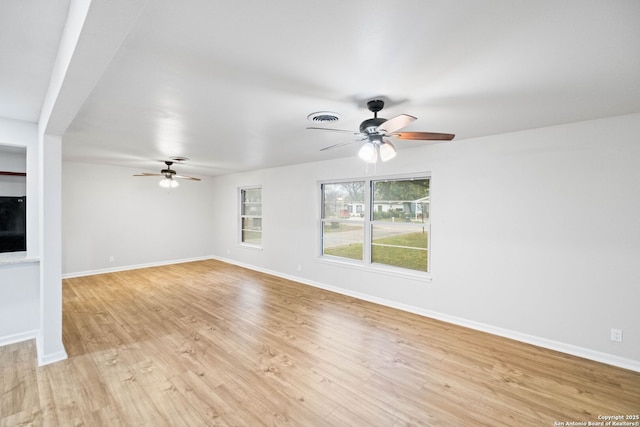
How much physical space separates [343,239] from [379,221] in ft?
3.09

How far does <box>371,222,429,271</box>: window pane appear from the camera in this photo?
13.8ft

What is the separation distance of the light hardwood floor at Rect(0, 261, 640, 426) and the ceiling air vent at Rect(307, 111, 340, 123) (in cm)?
243

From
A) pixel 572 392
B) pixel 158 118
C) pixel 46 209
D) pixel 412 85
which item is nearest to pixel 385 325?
pixel 572 392

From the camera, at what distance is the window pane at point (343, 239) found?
5075 mm

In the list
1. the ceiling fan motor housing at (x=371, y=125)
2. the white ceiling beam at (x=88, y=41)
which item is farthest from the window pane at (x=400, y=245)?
the white ceiling beam at (x=88, y=41)

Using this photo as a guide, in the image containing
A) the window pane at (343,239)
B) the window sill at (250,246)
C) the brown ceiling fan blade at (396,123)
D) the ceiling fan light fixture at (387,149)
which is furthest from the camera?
the window sill at (250,246)

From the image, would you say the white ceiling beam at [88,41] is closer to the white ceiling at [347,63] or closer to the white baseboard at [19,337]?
the white ceiling at [347,63]

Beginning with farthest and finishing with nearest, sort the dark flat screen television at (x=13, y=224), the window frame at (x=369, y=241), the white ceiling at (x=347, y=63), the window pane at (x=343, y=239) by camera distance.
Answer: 1. the window pane at (x=343, y=239)
2. the window frame at (x=369, y=241)
3. the dark flat screen television at (x=13, y=224)
4. the white ceiling at (x=347, y=63)

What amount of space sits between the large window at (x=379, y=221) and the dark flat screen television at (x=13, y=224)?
426 cm

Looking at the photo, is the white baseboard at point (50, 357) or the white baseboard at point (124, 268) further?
the white baseboard at point (124, 268)

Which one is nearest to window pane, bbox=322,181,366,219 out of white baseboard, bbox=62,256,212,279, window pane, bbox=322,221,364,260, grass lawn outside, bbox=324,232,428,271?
window pane, bbox=322,221,364,260

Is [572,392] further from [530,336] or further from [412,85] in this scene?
[412,85]

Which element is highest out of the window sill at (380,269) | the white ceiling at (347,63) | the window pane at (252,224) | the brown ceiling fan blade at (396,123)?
the white ceiling at (347,63)

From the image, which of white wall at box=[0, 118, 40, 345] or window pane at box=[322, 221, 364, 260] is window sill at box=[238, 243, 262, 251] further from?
white wall at box=[0, 118, 40, 345]
